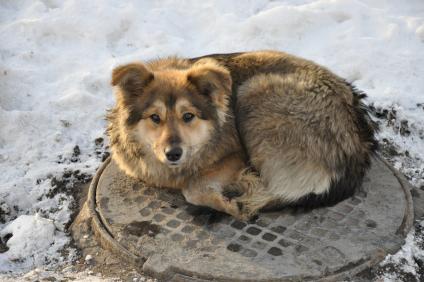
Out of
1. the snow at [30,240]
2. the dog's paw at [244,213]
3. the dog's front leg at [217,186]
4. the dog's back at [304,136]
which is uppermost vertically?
the dog's back at [304,136]

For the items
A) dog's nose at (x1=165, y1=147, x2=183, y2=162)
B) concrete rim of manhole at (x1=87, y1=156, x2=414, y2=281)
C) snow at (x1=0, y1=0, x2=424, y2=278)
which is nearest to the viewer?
concrete rim of manhole at (x1=87, y1=156, x2=414, y2=281)

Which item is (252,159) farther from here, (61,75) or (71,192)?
(61,75)

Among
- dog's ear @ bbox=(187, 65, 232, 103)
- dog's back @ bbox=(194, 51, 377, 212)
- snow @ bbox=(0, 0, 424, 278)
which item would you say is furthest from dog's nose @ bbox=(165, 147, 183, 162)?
snow @ bbox=(0, 0, 424, 278)

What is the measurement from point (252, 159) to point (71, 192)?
1.60 metres

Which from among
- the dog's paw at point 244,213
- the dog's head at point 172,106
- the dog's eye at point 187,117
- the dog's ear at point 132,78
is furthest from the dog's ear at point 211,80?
the dog's paw at point 244,213

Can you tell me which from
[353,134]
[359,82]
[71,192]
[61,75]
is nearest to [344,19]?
[359,82]

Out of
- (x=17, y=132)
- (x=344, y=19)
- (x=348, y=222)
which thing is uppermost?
(x=344, y=19)

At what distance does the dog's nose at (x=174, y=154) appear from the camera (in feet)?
11.8

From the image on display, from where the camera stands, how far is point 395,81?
560cm

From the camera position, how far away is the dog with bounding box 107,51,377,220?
3.77 meters

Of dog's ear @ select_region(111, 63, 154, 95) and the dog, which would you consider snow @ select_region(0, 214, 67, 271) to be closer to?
the dog

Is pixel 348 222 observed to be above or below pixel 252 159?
below

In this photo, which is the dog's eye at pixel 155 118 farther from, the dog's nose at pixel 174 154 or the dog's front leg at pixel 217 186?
the dog's front leg at pixel 217 186

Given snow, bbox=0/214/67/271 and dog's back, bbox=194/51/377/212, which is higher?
dog's back, bbox=194/51/377/212
